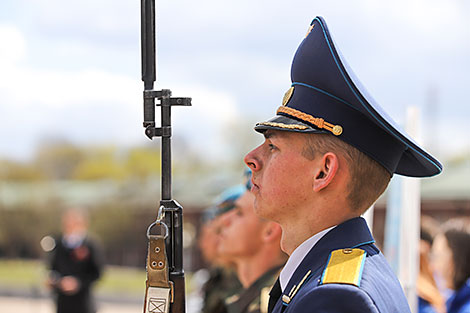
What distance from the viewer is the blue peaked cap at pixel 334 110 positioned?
1.90 meters

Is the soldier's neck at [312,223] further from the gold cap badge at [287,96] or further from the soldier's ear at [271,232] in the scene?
the soldier's ear at [271,232]

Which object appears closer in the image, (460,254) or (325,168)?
(325,168)

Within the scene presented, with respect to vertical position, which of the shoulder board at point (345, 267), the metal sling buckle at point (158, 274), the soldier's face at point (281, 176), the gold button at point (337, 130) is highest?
the gold button at point (337, 130)

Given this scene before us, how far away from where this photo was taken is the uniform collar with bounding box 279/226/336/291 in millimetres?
1938

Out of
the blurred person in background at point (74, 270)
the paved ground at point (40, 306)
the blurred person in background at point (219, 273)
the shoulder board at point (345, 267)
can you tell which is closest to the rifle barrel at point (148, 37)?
the shoulder board at point (345, 267)

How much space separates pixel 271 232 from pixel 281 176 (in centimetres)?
163

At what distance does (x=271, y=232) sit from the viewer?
11.6 feet

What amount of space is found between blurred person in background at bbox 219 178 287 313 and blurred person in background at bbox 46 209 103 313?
5772mm

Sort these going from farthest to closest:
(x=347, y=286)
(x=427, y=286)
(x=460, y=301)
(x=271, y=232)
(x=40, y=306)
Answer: (x=40, y=306), (x=427, y=286), (x=460, y=301), (x=271, y=232), (x=347, y=286)

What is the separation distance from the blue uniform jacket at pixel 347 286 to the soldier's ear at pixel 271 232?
4.96 feet

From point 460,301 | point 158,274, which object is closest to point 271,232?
point 460,301

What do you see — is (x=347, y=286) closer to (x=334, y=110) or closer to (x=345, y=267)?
(x=345, y=267)

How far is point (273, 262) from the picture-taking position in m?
3.55

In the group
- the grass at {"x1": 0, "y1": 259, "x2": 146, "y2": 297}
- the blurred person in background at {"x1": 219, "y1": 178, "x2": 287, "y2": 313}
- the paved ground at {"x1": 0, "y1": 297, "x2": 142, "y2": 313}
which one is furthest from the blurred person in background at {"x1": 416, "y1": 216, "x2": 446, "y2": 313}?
the grass at {"x1": 0, "y1": 259, "x2": 146, "y2": 297}
